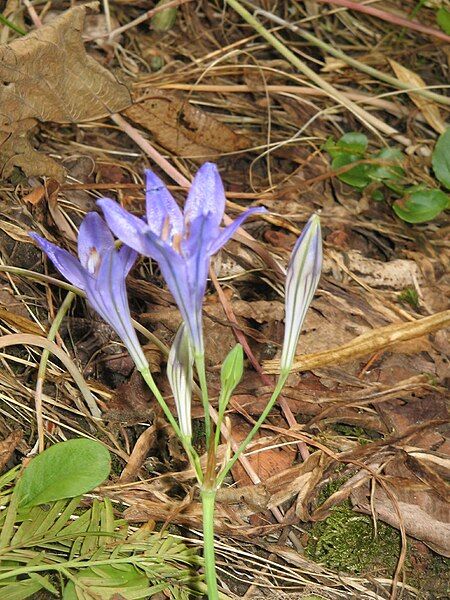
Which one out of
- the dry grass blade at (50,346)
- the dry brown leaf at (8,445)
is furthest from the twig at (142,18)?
the dry brown leaf at (8,445)

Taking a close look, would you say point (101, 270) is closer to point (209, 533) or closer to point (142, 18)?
point (209, 533)

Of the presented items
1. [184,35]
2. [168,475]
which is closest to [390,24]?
[184,35]

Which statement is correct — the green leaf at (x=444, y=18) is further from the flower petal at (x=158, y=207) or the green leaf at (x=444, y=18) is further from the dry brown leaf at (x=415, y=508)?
the flower petal at (x=158, y=207)

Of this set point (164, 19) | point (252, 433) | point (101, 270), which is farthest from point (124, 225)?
point (164, 19)

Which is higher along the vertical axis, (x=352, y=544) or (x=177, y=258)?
(x=177, y=258)

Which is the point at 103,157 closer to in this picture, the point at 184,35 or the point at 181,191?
the point at 181,191

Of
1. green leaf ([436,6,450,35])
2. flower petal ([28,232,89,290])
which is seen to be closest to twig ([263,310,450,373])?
flower petal ([28,232,89,290])
